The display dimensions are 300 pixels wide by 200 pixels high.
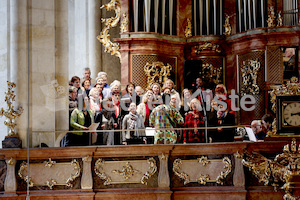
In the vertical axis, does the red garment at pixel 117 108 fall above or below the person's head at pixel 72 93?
below

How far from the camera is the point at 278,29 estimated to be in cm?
1527

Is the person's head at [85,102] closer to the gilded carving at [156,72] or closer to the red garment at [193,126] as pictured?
the red garment at [193,126]

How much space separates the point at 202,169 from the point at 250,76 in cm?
463

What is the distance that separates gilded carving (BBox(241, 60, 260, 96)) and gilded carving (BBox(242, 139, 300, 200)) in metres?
4.37

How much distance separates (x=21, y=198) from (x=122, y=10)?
5960 millimetres

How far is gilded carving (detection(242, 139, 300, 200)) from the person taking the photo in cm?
1042

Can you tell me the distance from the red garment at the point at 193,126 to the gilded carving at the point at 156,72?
141 inches

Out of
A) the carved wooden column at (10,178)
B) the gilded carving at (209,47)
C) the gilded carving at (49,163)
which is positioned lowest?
the carved wooden column at (10,178)

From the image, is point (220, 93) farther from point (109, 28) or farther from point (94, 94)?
point (109, 28)

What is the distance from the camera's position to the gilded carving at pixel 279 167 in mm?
10422

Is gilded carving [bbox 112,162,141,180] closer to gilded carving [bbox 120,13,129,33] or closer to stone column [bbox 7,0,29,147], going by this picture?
stone column [bbox 7,0,29,147]

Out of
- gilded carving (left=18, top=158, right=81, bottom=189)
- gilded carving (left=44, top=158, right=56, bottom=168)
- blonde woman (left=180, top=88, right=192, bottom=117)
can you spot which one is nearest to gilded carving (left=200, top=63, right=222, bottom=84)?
blonde woman (left=180, top=88, right=192, bottom=117)

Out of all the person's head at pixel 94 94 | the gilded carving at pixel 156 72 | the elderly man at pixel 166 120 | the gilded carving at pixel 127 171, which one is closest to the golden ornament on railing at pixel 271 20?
the gilded carving at pixel 156 72

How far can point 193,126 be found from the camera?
11867mm
